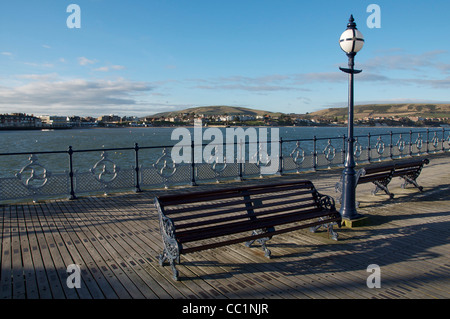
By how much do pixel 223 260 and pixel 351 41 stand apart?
4578 millimetres

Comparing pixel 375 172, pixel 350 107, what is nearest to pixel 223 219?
pixel 350 107

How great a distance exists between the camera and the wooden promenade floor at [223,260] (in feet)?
13.3

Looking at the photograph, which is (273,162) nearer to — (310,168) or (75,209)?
(310,168)

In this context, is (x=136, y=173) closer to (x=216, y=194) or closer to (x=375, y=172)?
(x=216, y=194)

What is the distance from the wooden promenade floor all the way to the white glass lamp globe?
3.39 meters

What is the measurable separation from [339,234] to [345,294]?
233cm

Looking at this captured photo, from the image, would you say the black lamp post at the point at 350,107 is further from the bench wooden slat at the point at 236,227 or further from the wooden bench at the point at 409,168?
the wooden bench at the point at 409,168

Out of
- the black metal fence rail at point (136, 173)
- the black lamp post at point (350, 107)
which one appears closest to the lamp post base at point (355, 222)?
the black lamp post at point (350, 107)

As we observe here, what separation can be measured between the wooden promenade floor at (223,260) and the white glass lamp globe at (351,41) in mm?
3395

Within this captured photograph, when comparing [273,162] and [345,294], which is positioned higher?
[273,162]

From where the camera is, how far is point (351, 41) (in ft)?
20.9
